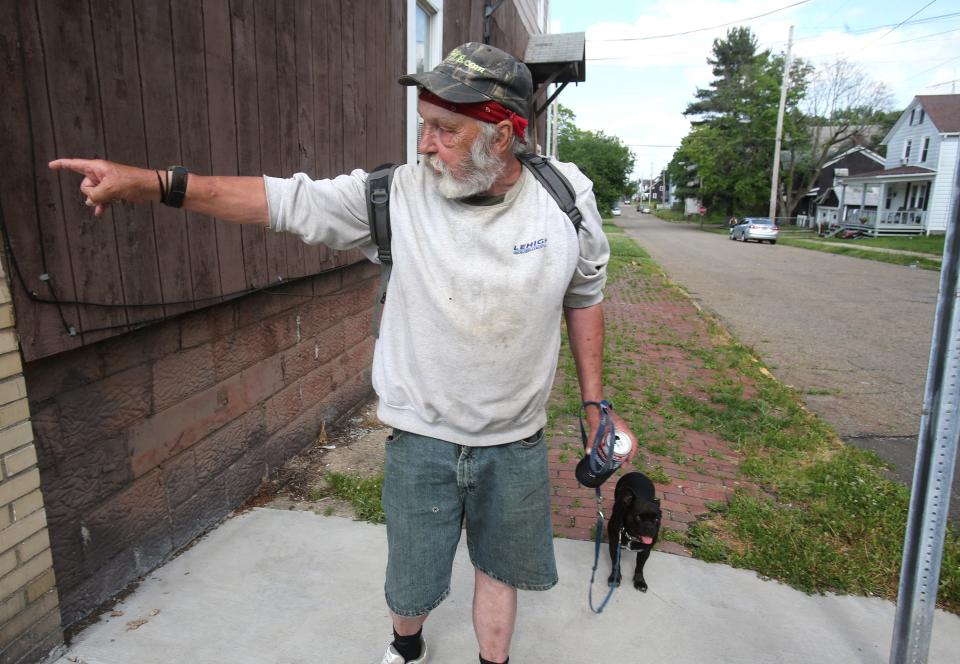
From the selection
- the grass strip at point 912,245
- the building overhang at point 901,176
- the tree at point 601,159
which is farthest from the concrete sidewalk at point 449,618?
the tree at point 601,159

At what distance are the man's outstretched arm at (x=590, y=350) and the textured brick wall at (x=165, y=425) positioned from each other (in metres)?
1.73

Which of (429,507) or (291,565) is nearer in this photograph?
(429,507)

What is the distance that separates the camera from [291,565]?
294cm

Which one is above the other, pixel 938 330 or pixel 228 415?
pixel 938 330

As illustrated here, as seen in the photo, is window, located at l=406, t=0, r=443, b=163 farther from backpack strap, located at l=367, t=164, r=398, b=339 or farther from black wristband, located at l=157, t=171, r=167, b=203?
black wristband, located at l=157, t=171, r=167, b=203

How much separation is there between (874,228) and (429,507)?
1467 inches

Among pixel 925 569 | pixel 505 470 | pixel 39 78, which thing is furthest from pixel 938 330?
pixel 39 78

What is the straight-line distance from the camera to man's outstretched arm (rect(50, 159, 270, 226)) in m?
1.56

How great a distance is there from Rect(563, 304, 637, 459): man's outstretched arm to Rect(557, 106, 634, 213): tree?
148 feet

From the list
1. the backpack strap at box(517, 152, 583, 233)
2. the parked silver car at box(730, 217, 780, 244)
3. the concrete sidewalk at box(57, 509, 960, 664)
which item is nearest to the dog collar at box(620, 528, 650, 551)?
the concrete sidewalk at box(57, 509, 960, 664)

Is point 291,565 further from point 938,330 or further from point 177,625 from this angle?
point 938,330

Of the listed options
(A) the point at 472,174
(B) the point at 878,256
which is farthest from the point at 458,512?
(B) the point at 878,256

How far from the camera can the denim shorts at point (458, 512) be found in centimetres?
193

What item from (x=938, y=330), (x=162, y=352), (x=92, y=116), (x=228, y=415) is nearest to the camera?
(x=938, y=330)
